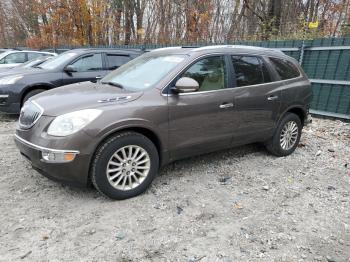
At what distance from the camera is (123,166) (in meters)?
3.51

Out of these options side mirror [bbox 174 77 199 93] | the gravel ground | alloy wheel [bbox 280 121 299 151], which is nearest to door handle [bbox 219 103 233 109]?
side mirror [bbox 174 77 199 93]

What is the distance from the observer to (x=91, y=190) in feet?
12.4

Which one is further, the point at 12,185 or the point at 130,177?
the point at 12,185

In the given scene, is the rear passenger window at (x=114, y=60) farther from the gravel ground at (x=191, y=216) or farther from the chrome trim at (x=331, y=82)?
the chrome trim at (x=331, y=82)

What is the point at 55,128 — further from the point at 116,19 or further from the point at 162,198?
the point at 116,19

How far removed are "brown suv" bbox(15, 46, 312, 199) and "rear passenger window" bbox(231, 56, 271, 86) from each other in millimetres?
15

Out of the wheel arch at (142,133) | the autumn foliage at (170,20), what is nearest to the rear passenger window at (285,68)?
the wheel arch at (142,133)

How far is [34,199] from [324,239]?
124 inches

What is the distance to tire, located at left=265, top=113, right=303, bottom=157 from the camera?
5.00 m

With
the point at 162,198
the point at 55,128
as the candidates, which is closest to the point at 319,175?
the point at 162,198

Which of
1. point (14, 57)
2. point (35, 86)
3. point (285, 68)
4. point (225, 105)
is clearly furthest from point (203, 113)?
point (14, 57)

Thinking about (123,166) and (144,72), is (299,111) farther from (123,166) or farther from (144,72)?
(123,166)

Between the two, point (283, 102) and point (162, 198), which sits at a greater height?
point (283, 102)

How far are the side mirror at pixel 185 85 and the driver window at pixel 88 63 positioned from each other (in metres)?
4.68
